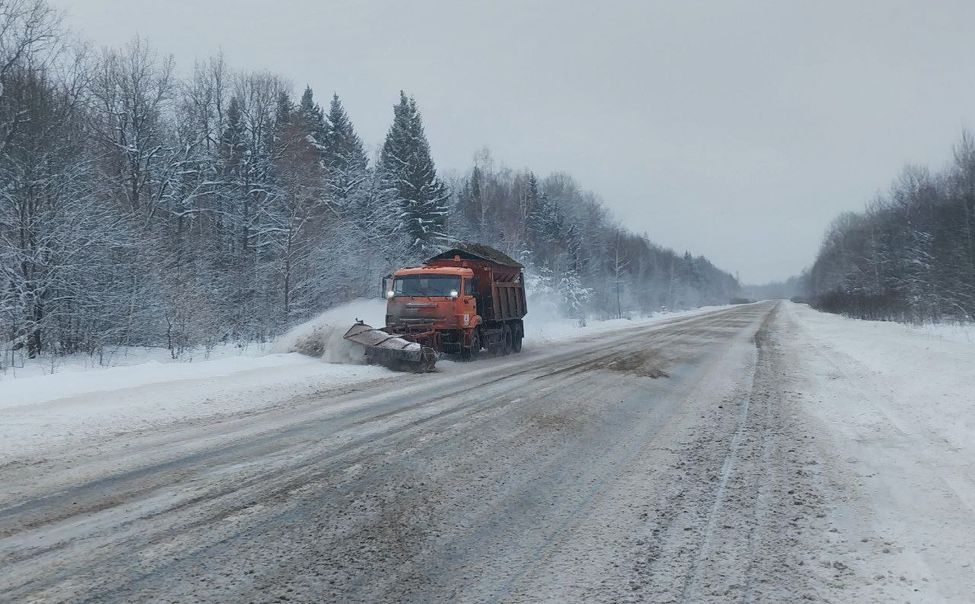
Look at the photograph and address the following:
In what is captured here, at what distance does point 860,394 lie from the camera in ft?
32.3

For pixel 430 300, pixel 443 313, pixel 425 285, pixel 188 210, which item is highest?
pixel 188 210

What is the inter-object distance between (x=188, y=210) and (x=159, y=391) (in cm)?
2322

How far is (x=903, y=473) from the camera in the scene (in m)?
5.19

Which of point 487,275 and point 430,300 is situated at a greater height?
point 487,275

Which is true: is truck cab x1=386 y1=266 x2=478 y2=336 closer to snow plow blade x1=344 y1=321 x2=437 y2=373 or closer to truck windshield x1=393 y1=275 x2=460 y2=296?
truck windshield x1=393 y1=275 x2=460 y2=296

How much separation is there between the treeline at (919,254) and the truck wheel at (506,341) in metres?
27.5

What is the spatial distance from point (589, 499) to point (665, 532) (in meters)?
0.78

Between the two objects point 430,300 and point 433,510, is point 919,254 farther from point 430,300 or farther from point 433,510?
point 433,510

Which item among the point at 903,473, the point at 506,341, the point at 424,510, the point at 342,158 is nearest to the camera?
the point at 424,510

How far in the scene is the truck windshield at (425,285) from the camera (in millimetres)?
16250

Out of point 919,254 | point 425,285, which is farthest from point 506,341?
point 919,254

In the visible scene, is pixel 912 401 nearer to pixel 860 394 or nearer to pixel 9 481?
pixel 860 394

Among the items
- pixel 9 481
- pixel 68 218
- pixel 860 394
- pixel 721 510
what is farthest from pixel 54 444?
pixel 68 218

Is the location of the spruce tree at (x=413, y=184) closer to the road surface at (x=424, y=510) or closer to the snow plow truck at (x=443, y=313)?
the snow plow truck at (x=443, y=313)
